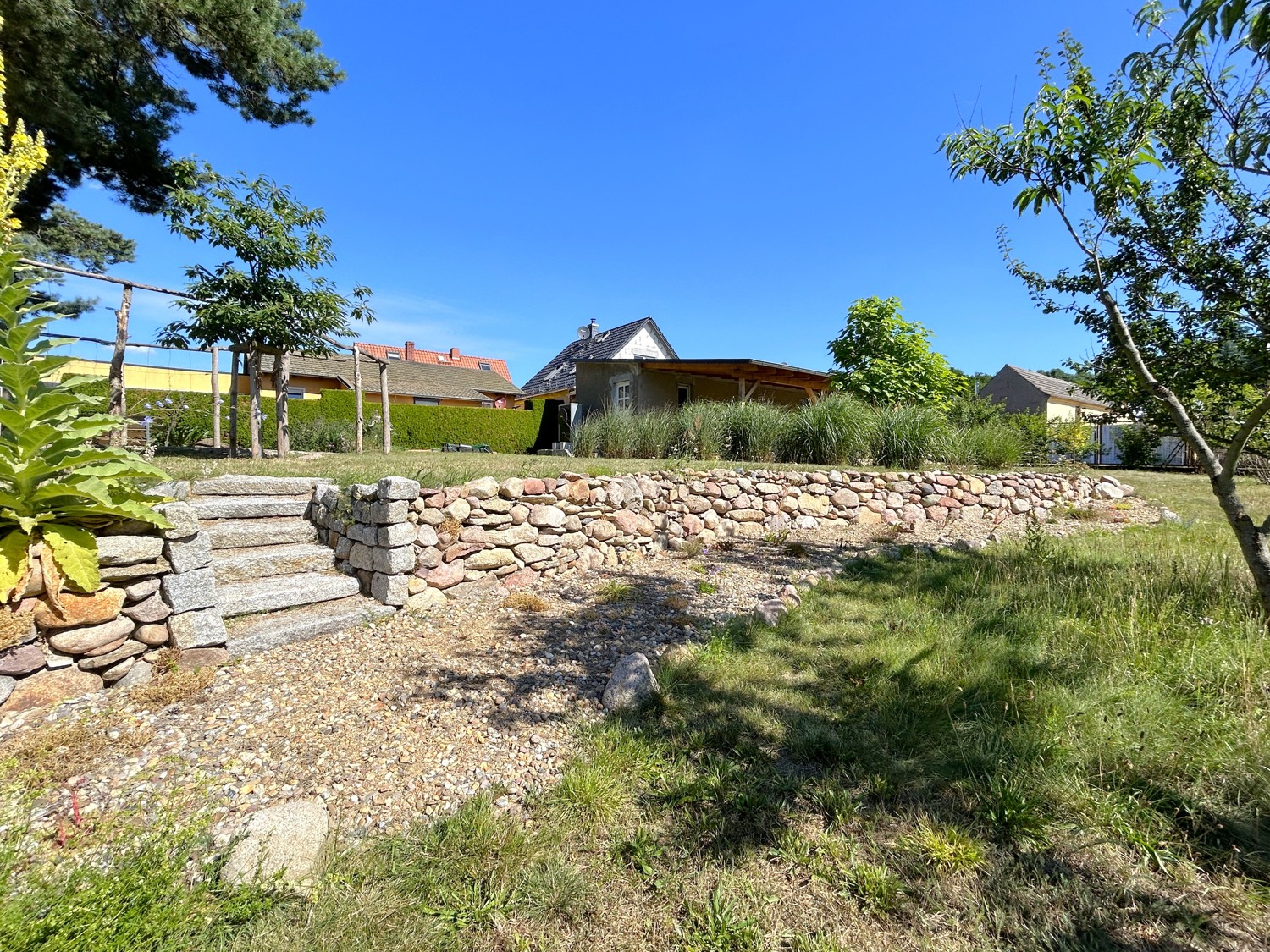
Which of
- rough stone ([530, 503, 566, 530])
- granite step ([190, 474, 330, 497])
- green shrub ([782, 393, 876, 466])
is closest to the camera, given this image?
granite step ([190, 474, 330, 497])

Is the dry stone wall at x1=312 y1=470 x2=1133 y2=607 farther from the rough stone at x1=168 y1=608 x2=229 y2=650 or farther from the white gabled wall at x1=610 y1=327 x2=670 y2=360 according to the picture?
the white gabled wall at x1=610 y1=327 x2=670 y2=360

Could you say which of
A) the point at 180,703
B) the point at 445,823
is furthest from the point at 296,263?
the point at 445,823

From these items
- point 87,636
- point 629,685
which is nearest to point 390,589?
point 87,636

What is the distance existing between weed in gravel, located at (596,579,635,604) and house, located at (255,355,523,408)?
22310 millimetres

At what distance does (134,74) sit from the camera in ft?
23.4

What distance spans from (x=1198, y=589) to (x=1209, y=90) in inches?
124

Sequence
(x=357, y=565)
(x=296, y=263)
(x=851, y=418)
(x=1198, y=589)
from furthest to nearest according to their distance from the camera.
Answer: (x=851, y=418), (x=296, y=263), (x=357, y=565), (x=1198, y=589)

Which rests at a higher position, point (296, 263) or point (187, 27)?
point (187, 27)

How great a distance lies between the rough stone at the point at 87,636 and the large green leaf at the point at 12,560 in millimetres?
284

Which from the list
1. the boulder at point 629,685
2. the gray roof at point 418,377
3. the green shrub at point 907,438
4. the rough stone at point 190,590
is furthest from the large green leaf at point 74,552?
the gray roof at point 418,377

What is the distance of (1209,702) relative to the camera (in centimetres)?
244

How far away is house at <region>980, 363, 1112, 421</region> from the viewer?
27.6m

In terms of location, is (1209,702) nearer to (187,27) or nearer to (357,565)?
(357,565)

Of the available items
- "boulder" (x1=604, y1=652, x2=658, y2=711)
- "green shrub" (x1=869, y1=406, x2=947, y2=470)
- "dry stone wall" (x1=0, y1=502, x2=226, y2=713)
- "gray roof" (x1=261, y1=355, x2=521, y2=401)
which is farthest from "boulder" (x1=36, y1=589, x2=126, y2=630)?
"gray roof" (x1=261, y1=355, x2=521, y2=401)
